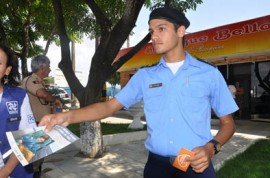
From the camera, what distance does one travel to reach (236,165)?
5.86 meters

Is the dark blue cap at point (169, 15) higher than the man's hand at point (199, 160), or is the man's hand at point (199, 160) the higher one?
the dark blue cap at point (169, 15)

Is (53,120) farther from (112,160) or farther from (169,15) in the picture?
(112,160)

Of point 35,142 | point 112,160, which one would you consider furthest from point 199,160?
point 112,160

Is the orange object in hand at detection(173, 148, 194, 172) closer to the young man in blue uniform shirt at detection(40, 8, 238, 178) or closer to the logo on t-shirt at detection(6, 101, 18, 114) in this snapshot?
the young man in blue uniform shirt at detection(40, 8, 238, 178)

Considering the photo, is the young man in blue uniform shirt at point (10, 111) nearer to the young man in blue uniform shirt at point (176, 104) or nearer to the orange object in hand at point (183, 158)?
the young man in blue uniform shirt at point (176, 104)

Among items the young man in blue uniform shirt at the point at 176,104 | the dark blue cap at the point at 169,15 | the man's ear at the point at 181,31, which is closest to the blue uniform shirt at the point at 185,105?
the young man in blue uniform shirt at the point at 176,104

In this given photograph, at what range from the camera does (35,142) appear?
1864 mm

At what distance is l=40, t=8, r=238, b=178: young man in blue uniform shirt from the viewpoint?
2219 millimetres

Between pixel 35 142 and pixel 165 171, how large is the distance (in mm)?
923

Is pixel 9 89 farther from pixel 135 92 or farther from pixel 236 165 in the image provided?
pixel 236 165

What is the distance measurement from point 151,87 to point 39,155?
3.15 feet

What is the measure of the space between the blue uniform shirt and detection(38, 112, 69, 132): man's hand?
615 millimetres

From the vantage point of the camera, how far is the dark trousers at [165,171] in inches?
86.4

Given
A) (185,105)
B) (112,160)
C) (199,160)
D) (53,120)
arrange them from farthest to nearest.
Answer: (112,160), (185,105), (53,120), (199,160)
